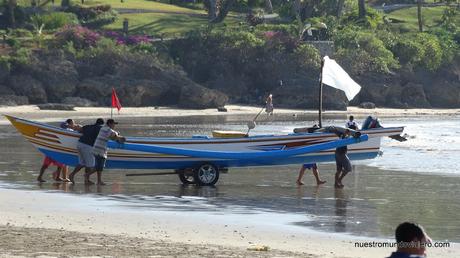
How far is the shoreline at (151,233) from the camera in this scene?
13320 mm

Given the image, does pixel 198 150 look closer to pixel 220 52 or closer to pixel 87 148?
pixel 87 148

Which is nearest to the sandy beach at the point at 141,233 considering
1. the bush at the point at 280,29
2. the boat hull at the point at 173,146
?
the boat hull at the point at 173,146

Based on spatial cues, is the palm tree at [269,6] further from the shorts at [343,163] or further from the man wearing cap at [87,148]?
the man wearing cap at [87,148]

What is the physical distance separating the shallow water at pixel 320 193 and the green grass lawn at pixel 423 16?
158 feet

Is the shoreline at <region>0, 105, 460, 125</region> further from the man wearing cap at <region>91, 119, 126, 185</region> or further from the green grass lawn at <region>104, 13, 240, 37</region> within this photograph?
the man wearing cap at <region>91, 119, 126, 185</region>

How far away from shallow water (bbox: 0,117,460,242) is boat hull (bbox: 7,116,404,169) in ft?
1.59

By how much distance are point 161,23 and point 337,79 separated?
43.5 m

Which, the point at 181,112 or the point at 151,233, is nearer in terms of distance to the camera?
the point at 151,233

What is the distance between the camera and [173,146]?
21.9 metres

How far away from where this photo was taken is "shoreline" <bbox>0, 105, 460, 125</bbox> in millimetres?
48062

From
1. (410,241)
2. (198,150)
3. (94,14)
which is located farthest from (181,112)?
(410,241)

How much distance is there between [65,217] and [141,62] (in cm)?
4277

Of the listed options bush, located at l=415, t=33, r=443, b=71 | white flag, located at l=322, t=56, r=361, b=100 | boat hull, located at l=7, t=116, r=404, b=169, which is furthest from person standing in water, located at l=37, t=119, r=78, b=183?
bush, located at l=415, t=33, r=443, b=71

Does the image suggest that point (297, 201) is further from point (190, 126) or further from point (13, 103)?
point (13, 103)
